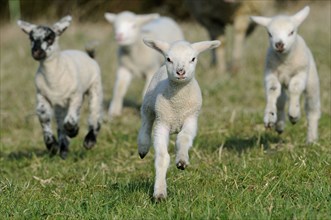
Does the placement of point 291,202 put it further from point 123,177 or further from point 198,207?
point 123,177

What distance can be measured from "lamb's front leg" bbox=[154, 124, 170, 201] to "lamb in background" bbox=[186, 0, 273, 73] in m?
7.32

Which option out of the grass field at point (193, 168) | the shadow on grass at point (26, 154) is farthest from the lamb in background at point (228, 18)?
the shadow on grass at point (26, 154)

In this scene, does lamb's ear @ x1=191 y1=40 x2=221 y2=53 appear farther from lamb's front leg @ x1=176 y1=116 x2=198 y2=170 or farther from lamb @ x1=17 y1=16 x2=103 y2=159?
lamb @ x1=17 y1=16 x2=103 y2=159

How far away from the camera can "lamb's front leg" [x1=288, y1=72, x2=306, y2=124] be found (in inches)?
280

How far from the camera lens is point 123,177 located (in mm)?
6910

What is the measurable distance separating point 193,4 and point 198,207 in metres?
8.73

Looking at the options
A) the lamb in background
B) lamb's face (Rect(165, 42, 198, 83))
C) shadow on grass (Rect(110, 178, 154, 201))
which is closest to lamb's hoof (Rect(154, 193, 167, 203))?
shadow on grass (Rect(110, 178, 154, 201))

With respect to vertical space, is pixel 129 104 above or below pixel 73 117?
below

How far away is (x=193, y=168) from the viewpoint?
6848 mm

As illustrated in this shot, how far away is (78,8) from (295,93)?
1693cm

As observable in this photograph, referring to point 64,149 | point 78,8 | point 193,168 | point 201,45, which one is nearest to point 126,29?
point 64,149

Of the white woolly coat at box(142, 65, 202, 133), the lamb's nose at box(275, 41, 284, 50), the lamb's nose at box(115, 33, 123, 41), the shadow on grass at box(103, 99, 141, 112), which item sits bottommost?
the shadow on grass at box(103, 99, 141, 112)

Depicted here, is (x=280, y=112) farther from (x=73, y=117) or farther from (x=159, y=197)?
(x=159, y=197)

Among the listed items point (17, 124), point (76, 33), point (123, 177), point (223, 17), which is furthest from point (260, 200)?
point (76, 33)
